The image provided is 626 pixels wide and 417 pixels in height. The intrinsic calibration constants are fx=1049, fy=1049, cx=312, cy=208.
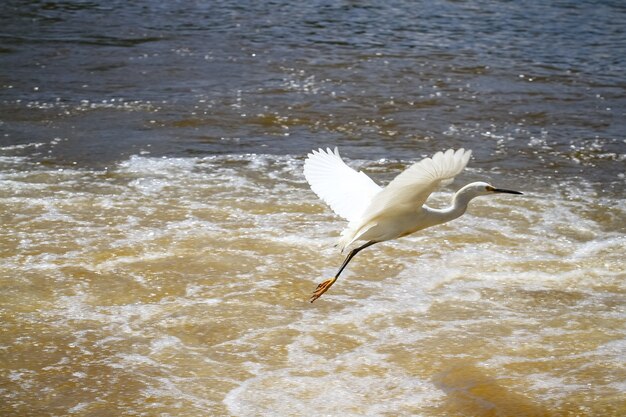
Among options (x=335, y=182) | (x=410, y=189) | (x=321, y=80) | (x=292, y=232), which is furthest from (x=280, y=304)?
(x=321, y=80)

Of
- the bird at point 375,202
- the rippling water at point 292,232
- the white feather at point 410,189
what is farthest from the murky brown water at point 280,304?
the white feather at point 410,189

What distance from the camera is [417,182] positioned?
12.6 ft

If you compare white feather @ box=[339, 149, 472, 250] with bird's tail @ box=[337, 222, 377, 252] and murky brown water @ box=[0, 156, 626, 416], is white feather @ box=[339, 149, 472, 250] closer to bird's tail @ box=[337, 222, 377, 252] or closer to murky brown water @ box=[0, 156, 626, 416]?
bird's tail @ box=[337, 222, 377, 252]

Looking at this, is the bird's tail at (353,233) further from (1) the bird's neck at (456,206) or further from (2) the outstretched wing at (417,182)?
(1) the bird's neck at (456,206)

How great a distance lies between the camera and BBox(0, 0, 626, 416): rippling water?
4242mm

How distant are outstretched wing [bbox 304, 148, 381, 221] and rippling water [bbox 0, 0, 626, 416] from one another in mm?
635

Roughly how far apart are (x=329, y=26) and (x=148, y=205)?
19.1ft


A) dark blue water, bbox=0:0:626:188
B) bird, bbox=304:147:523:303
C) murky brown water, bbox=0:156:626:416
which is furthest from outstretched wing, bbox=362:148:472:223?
dark blue water, bbox=0:0:626:188

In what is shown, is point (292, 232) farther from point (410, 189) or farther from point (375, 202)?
point (410, 189)

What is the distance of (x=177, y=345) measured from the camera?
4.52 meters

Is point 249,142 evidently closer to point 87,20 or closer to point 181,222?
point 181,222

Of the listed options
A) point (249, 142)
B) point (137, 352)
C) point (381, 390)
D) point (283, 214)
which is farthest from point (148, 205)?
point (381, 390)

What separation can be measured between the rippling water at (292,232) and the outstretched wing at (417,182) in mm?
682

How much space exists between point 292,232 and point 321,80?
3.69 metres
